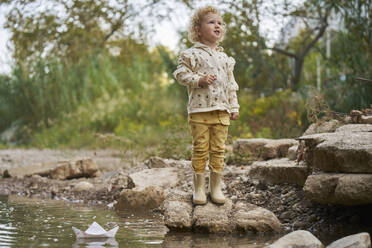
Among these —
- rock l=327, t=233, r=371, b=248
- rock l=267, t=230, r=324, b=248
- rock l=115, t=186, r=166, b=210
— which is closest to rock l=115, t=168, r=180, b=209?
rock l=115, t=186, r=166, b=210

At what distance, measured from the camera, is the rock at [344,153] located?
3475mm

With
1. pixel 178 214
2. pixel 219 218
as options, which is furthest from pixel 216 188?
pixel 178 214

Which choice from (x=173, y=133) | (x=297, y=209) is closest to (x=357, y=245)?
(x=297, y=209)

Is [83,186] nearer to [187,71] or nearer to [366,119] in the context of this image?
[187,71]

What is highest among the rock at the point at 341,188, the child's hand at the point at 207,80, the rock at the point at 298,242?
the child's hand at the point at 207,80

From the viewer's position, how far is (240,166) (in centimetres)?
617

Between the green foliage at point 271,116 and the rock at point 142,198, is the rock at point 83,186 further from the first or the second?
the green foliage at point 271,116

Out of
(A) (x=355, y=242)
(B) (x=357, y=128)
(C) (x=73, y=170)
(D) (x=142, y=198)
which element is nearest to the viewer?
(A) (x=355, y=242)

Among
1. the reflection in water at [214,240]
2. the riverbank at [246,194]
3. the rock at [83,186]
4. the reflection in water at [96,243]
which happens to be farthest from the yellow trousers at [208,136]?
the rock at [83,186]

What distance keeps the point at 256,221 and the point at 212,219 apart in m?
0.35

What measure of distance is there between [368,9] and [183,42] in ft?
14.6

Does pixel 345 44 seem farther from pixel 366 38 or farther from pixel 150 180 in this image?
pixel 150 180

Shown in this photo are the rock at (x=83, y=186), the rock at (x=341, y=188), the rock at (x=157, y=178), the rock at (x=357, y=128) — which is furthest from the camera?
the rock at (x=83, y=186)

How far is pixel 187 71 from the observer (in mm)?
3926
